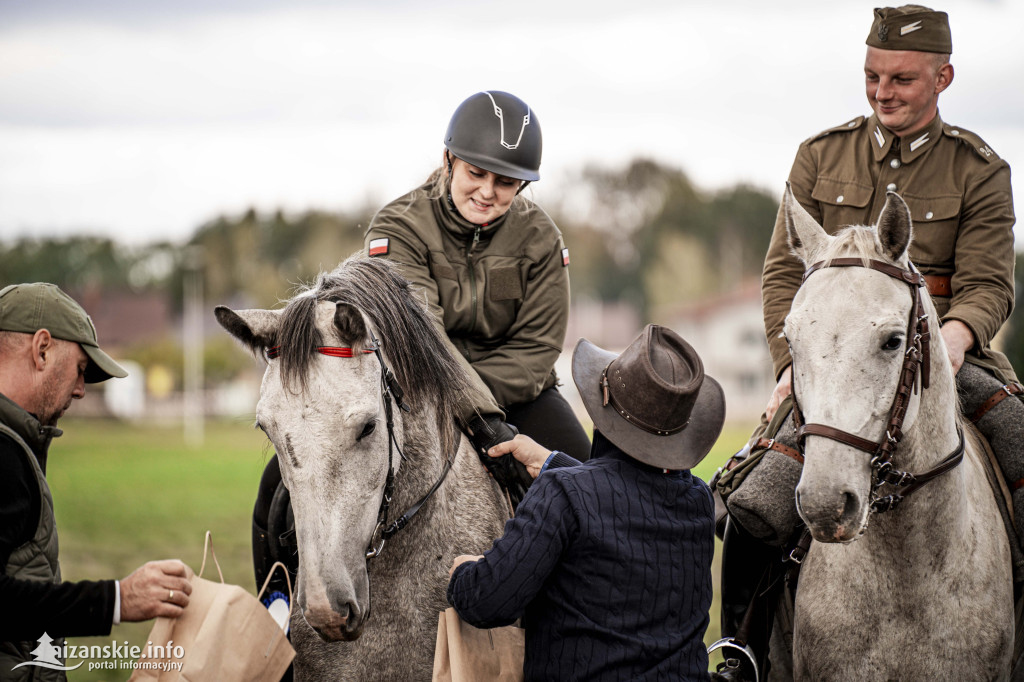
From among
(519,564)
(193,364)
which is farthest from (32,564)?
(193,364)

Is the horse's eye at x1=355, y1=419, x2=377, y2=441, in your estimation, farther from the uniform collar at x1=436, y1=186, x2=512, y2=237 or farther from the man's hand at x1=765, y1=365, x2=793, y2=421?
the man's hand at x1=765, y1=365, x2=793, y2=421

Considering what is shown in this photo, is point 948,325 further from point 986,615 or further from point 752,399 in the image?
point 752,399

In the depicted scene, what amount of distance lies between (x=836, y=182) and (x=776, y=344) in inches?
37.0

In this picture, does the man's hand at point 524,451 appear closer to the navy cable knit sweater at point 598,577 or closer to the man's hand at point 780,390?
the navy cable knit sweater at point 598,577

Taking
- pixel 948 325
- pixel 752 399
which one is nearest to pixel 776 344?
pixel 948 325

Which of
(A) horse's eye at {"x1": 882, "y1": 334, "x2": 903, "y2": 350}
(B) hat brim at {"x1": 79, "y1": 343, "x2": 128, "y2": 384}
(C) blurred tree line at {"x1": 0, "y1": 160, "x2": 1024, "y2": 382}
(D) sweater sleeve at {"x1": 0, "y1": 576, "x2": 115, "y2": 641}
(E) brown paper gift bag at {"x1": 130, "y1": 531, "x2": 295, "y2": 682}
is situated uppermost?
(A) horse's eye at {"x1": 882, "y1": 334, "x2": 903, "y2": 350}

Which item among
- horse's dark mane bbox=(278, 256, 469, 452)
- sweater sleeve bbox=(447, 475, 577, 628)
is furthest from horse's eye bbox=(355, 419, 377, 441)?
sweater sleeve bbox=(447, 475, 577, 628)

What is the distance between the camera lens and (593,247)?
8006 cm

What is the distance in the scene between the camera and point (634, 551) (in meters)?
2.98

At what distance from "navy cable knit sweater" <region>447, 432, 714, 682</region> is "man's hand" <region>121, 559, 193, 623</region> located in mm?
975

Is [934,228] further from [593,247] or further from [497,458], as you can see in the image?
[593,247]

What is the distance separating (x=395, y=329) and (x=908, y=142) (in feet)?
9.78

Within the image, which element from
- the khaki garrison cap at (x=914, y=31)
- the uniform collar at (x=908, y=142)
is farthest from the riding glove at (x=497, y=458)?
the khaki garrison cap at (x=914, y=31)

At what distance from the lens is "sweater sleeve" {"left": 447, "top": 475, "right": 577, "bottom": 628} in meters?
2.92
